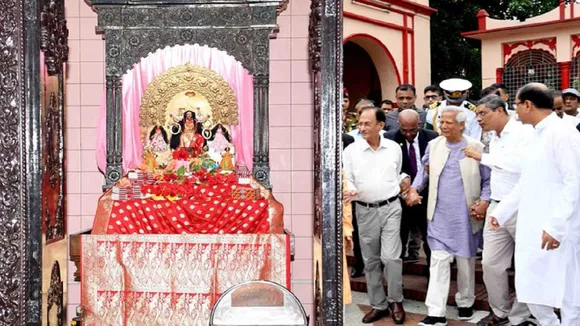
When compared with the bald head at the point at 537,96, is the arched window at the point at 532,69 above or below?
above

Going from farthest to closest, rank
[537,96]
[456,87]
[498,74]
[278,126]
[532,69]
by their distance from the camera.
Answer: [498,74]
[532,69]
[456,87]
[278,126]
[537,96]

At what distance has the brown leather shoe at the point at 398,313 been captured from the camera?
5492 mm

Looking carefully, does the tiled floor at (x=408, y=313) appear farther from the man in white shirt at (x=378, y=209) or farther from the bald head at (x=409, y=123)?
the bald head at (x=409, y=123)

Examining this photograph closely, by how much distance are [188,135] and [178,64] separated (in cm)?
59

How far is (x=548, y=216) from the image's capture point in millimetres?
4465

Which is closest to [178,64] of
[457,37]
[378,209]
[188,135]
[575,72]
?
[188,135]

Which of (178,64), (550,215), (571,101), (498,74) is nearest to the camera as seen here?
(550,215)

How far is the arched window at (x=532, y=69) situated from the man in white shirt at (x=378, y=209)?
32.4ft

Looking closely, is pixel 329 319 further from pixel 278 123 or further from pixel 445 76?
pixel 445 76

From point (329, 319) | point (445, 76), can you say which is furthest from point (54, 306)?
point (445, 76)

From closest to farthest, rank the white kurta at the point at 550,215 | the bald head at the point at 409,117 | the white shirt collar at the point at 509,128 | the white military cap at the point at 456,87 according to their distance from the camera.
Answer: the white kurta at the point at 550,215 → the white shirt collar at the point at 509,128 → the bald head at the point at 409,117 → the white military cap at the point at 456,87

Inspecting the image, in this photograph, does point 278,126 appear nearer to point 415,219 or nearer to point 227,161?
point 227,161

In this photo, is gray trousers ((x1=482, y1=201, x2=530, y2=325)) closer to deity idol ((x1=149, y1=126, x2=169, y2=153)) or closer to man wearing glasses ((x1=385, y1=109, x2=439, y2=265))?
man wearing glasses ((x1=385, y1=109, x2=439, y2=265))

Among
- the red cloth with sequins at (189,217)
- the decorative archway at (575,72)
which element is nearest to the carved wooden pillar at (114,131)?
the red cloth with sequins at (189,217)
